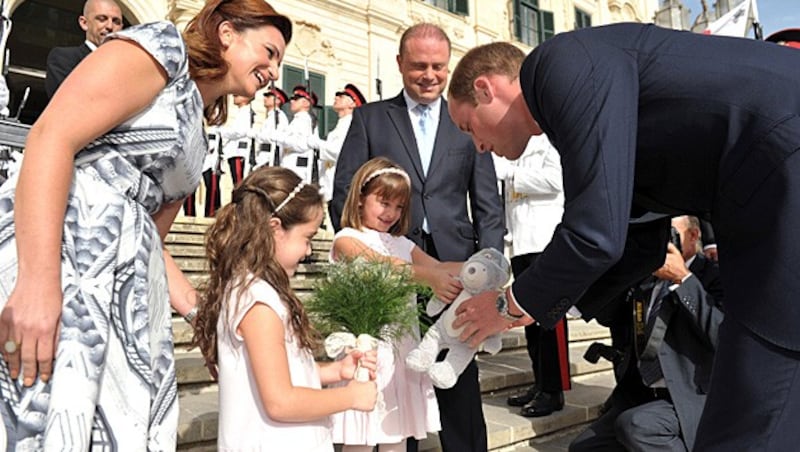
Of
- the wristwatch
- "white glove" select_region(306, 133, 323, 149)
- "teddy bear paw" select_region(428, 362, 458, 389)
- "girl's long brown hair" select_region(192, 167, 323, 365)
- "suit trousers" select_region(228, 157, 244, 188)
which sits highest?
"white glove" select_region(306, 133, 323, 149)

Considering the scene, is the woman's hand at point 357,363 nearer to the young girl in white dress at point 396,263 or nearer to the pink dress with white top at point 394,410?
the young girl in white dress at point 396,263

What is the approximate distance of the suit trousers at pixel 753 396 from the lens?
4.09ft

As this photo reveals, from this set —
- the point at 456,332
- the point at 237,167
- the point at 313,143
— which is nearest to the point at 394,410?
the point at 456,332

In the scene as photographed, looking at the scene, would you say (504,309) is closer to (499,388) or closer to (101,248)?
(101,248)

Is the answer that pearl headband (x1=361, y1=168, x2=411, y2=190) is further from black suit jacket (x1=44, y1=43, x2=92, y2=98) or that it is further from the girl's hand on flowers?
black suit jacket (x1=44, y1=43, x2=92, y2=98)

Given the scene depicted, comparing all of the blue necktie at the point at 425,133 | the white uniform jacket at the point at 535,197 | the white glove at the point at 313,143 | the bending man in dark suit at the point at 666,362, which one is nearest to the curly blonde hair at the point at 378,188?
the blue necktie at the point at 425,133

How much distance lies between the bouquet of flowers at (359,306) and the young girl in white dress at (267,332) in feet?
0.22

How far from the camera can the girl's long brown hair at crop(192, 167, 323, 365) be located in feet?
6.57

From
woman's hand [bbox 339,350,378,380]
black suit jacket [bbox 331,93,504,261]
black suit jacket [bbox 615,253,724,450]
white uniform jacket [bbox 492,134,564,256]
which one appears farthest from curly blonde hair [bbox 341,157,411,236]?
white uniform jacket [bbox 492,134,564,256]

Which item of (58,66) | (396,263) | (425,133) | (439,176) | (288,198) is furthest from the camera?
(58,66)

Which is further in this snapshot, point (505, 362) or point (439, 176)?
point (505, 362)

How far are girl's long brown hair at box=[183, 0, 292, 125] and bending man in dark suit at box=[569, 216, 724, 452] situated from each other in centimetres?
208

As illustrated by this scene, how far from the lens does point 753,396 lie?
50.2 inches

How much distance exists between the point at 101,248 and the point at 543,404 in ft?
10.4
